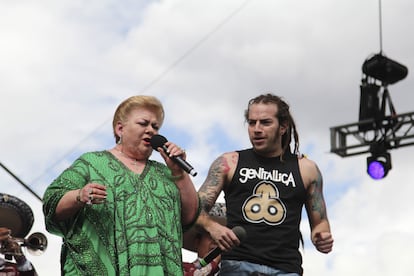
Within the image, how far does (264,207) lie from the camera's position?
5.57m

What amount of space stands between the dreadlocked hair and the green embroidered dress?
122 centimetres

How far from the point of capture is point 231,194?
5691mm

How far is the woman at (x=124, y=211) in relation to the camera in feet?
15.5

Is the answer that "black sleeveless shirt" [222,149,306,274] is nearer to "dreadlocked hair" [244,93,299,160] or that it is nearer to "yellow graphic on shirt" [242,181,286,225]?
"yellow graphic on shirt" [242,181,286,225]

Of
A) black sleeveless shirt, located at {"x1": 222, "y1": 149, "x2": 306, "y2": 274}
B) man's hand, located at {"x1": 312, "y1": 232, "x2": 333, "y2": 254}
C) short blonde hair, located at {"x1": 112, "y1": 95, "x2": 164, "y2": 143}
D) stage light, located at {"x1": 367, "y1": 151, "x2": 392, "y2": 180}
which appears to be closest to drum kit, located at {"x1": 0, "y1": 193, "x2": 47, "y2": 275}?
black sleeveless shirt, located at {"x1": 222, "y1": 149, "x2": 306, "y2": 274}

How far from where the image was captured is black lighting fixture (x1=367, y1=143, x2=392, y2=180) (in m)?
14.2

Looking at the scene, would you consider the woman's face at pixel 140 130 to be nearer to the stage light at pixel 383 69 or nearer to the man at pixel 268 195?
the man at pixel 268 195

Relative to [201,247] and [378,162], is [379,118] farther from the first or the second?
[201,247]

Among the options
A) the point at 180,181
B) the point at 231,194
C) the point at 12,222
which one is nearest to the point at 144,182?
the point at 180,181

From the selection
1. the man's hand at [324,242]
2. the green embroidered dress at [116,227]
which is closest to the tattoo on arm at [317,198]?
the man's hand at [324,242]

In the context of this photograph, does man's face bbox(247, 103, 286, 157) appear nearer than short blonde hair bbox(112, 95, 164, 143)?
No

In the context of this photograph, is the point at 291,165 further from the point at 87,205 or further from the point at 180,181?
the point at 87,205

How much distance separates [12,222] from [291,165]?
4.25 meters

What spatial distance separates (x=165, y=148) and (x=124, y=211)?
1.21 feet
